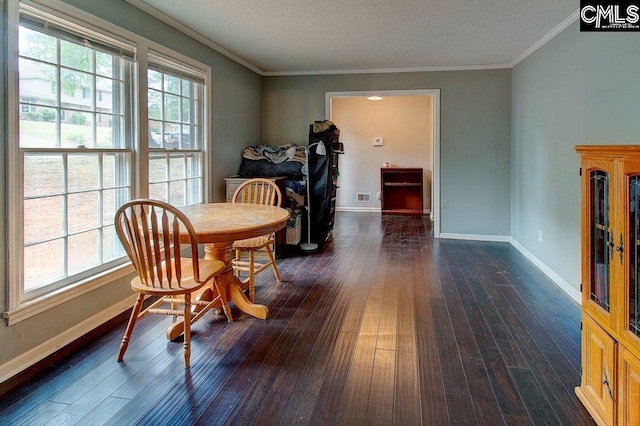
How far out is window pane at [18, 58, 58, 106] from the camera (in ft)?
7.43

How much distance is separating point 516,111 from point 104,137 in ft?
15.0

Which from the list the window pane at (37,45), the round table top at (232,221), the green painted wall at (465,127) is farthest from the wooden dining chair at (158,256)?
the green painted wall at (465,127)

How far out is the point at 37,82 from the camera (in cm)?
235

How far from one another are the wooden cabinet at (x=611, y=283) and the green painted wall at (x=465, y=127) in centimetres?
379

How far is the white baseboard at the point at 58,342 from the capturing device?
213cm

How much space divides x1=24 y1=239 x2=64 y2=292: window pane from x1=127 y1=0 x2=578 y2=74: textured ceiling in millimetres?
1898

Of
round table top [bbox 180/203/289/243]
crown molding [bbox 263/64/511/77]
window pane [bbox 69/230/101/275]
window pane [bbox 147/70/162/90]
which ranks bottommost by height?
window pane [bbox 69/230/101/275]

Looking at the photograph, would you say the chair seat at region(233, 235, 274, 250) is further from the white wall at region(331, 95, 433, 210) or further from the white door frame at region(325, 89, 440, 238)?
the white wall at region(331, 95, 433, 210)

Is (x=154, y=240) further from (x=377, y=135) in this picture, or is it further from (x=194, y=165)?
(x=377, y=135)

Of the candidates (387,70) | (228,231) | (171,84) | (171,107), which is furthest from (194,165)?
(387,70)

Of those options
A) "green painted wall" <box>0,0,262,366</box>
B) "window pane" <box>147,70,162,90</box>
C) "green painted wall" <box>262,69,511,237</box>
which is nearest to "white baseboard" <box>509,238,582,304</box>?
"green painted wall" <box>262,69,511,237</box>

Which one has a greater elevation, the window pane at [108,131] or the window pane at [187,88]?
the window pane at [187,88]

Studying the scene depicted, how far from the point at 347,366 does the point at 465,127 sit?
14.0 ft

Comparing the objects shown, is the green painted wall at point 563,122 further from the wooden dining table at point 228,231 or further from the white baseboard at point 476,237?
the wooden dining table at point 228,231
